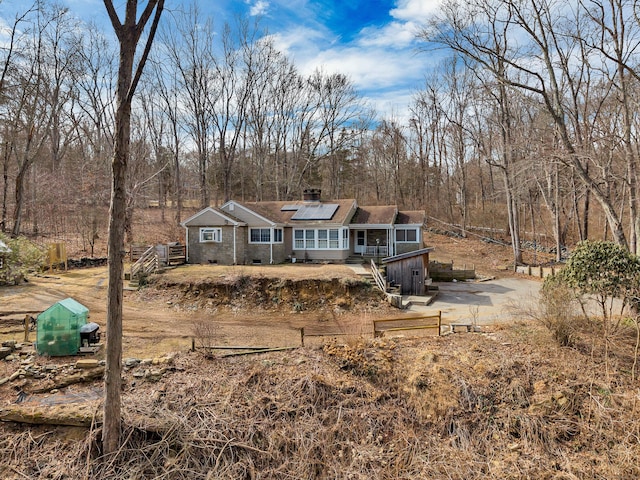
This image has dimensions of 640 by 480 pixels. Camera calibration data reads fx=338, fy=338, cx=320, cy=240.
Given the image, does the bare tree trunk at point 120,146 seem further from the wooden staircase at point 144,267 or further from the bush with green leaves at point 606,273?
the wooden staircase at point 144,267

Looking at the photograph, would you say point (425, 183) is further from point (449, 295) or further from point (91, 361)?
point (91, 361)

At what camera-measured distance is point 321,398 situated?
24.0ft

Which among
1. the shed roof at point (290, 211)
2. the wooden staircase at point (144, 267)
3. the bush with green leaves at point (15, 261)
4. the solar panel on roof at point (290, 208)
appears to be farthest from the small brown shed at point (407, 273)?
the bush with green leaves at point (15, 261)

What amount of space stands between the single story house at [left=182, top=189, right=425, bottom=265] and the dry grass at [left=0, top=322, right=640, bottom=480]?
1272 centimetres

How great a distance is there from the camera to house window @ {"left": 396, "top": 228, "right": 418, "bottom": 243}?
71.8 ft

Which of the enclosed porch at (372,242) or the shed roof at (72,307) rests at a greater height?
the enclosed porch at (372,242)

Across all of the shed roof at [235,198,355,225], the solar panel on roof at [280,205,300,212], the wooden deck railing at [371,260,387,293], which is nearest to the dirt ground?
the wooden deck railing at [371,260,387,293]

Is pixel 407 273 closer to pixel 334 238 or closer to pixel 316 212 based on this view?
pixel 334 238

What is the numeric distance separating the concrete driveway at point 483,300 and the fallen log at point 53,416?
10.9 meters

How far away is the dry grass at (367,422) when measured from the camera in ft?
19.8

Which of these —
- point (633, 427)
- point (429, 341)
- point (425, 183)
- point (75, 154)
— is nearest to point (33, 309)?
point (429, 341)

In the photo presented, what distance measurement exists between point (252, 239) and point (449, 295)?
1210 cm

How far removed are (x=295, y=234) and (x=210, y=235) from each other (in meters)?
5.31

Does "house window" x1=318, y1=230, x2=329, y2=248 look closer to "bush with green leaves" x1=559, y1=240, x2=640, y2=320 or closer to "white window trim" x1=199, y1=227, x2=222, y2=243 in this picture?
"white window trim" x1=199, y1=227, x2=222, y2=243
